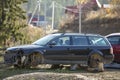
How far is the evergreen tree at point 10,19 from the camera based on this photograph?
2538 centimetres

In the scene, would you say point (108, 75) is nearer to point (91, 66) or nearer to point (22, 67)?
point (91, 66)

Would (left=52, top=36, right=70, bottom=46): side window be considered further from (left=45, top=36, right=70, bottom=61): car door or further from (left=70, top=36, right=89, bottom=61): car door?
(left=70, top=36, right=89, bottom=61): car door

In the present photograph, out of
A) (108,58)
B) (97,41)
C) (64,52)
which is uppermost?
(97,41)

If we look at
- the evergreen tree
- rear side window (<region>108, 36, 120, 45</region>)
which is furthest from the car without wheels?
the evergreen tree

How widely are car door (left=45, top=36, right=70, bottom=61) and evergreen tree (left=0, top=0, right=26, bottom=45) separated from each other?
24.3 ft

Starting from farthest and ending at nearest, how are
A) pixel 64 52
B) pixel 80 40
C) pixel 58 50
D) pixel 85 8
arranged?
→ pixel 85 8
pixel 80 40
pixel 64 52
pixel 58 50

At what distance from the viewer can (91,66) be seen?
18625mm

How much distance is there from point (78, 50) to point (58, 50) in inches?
38.1

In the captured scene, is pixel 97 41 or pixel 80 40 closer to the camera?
pixel 80 40

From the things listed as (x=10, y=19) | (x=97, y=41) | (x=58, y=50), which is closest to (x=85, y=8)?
(x=10, y=19)

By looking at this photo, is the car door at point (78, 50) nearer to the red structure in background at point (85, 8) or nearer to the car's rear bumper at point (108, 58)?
the car's rear bumper at point (108, 58)

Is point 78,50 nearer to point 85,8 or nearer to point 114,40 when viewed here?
point 114,40

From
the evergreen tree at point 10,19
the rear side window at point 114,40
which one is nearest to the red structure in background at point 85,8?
the evergreen tree at point 10,19

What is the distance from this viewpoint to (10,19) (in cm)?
2606
